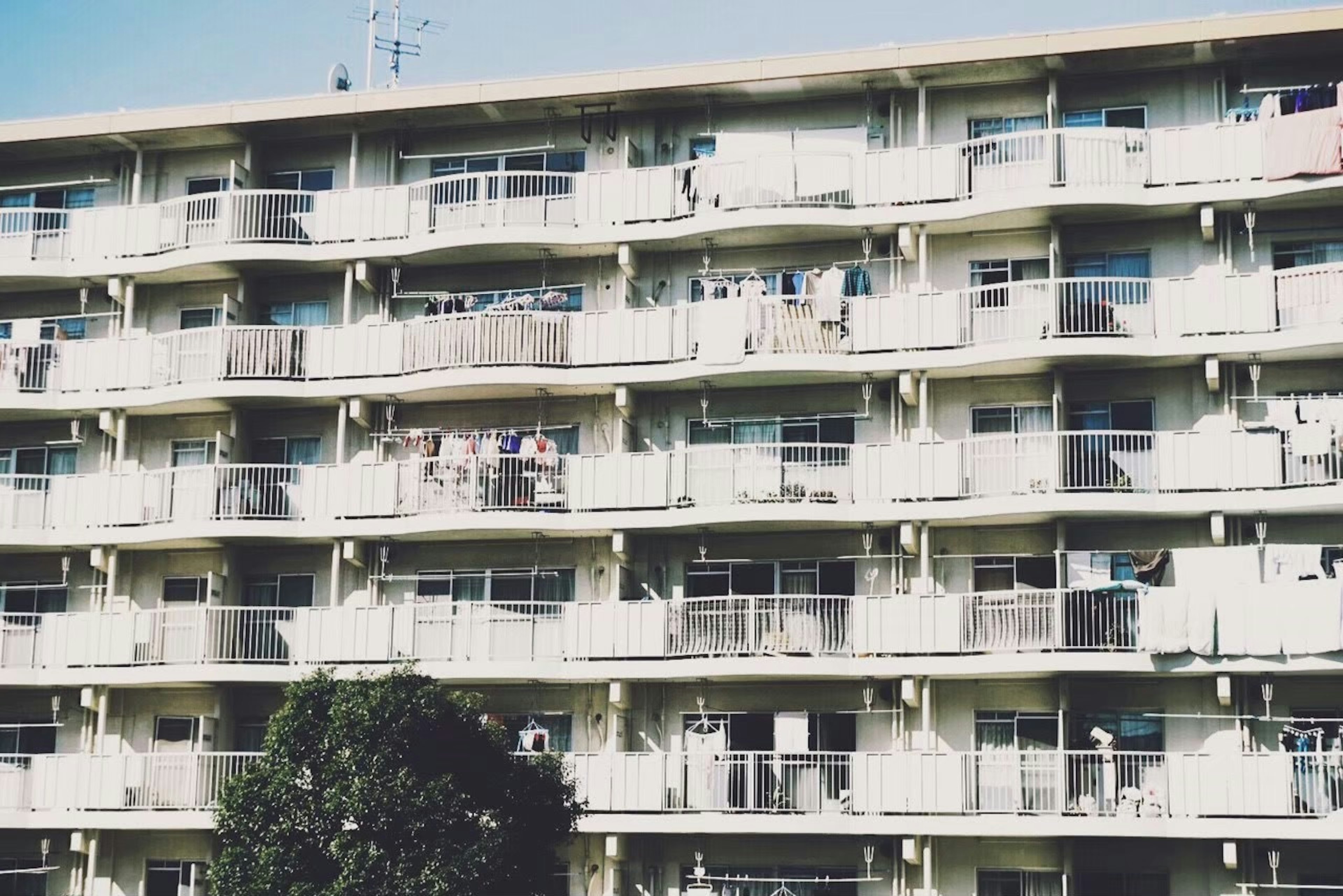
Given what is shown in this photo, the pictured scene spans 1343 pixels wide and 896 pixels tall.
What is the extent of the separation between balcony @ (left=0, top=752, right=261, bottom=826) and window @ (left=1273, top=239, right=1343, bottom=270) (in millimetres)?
21755

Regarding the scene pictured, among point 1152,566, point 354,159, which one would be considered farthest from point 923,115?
point 354,159

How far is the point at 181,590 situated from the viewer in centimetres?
4034

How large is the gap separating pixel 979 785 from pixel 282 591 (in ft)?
48.8

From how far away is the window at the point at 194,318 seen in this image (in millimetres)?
41500

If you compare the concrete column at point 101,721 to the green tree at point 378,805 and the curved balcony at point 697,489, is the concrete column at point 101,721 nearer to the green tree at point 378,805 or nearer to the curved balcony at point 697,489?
the curved balcony at point 697,489

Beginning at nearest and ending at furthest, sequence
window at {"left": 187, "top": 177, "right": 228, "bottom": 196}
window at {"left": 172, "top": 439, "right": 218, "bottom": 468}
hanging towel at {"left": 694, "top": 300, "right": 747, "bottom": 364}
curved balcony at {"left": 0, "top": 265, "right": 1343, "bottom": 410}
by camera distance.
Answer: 1. curved balcony at {"left": 0, "top": 265, "right": 1343, "bottom": 410}
2. hanging towel at {"left": 694, "top": 300, "right": 747, "bottom": 364}
3. window at {"left": 172, "top": 439, "right": 218, "bottom": 468}
4. window at {"left": 187, "top": 177, "right": 228, "bottom": 196}

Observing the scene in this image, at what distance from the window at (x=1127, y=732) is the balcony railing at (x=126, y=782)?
1568cm

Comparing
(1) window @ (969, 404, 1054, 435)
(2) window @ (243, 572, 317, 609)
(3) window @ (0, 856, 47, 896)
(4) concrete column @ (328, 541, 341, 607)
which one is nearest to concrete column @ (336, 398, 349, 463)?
(4) concrete column @ (328, 541, 341, 607)

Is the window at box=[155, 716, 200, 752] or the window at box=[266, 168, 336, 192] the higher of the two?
the window at box=[266, 168, 336, 192]

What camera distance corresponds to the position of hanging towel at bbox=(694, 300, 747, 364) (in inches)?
1448

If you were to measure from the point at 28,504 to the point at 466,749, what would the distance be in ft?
46.3

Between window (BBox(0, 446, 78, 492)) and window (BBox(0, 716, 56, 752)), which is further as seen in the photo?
window (BBox(0, 446, 78, 492))

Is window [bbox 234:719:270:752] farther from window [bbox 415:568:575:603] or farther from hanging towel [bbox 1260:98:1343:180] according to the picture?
hanging towel [bbox 1260:98:1343:180]

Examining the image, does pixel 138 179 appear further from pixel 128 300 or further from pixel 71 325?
pixel 71 325
